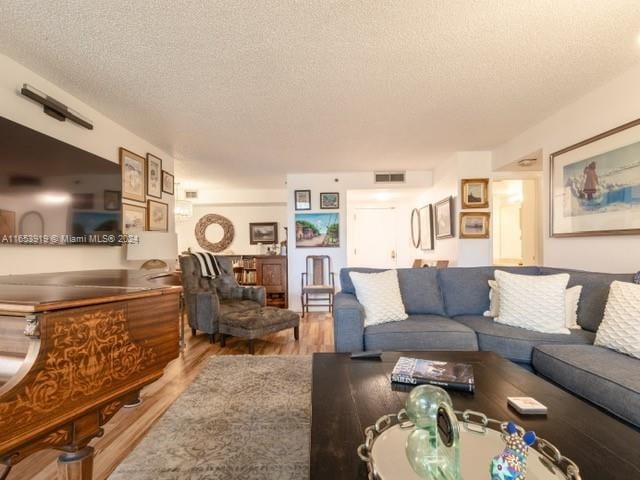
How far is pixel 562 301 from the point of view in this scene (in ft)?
7.08

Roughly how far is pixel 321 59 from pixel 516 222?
506 centimetres

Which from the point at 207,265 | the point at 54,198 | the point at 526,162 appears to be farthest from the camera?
the point at 207,265

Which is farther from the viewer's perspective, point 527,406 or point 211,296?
point 211,296

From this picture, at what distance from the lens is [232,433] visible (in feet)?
5.57

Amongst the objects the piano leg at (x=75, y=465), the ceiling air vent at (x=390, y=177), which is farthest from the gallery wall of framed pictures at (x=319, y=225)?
the piano leg at (x=75, y=465)

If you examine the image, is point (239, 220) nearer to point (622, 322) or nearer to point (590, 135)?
point (590, 135)

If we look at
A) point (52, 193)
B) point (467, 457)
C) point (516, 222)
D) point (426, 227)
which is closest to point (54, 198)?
point (52, 193)

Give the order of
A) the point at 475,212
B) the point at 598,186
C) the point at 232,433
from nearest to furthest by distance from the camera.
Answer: the point at 232,433
the point at 598,186
the point at 475,212

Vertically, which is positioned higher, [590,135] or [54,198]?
[590,135]

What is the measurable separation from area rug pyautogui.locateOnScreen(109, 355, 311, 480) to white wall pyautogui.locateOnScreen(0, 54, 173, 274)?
53.7 inches

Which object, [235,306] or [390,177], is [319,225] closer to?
[390,177]

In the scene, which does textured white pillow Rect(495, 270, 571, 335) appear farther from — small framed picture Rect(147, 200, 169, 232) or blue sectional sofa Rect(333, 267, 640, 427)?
small framed picture Rect(147, 200, 169, 232)

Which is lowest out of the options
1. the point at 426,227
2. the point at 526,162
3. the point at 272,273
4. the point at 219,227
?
the point at 272,273

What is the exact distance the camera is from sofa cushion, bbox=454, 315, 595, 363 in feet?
6.54
